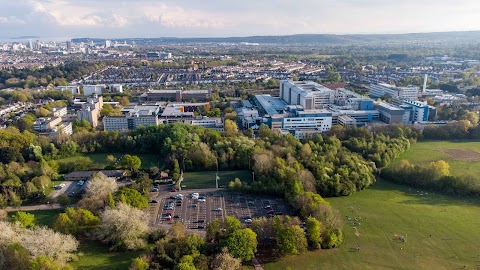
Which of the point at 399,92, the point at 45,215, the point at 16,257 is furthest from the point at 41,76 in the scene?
the point at 399,92

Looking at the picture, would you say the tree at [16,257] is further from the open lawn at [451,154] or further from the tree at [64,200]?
the open lawn at [451,154]

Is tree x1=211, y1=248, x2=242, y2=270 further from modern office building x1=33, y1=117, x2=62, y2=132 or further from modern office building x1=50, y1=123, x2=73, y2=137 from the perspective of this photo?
modern office building x1=33, y1=117, x2=62, y2=132

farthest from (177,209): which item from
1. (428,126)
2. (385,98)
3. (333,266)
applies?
(385,98)

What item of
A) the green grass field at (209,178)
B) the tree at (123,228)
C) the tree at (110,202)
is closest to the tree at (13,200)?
the tree at (110,202)

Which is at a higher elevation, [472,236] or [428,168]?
[428,168]

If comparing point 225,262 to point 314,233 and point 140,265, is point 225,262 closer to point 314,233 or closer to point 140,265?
point 140,265

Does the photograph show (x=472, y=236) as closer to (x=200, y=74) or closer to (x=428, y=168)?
(x=428, y=168)
